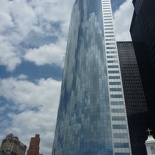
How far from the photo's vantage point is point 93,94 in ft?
472

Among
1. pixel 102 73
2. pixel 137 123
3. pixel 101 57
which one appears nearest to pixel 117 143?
pixel 102 73

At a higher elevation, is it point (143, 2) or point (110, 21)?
point (143, 2)

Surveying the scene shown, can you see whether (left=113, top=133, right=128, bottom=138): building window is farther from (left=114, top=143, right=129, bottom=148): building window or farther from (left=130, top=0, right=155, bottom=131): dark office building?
(left=130, top=0, right=155, bottom=131): dark office building

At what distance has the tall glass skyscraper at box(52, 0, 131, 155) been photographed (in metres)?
126

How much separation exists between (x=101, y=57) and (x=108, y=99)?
112ft

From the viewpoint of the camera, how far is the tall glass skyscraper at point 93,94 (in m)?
126

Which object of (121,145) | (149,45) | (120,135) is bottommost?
(121,145)

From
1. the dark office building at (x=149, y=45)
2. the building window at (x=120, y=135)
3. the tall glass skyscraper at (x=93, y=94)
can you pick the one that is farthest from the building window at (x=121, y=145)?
the dark office building at (x=149, y=45)

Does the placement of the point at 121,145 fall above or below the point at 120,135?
below

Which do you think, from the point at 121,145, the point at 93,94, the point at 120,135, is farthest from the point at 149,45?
the point at 121,145

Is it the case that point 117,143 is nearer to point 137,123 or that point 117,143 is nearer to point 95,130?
point 95,130

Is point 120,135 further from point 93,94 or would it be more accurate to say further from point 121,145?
point 93,94

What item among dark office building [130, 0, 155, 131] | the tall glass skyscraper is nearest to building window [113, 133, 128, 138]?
the tall glass skyscraper

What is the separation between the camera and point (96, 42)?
16688 centimetres
